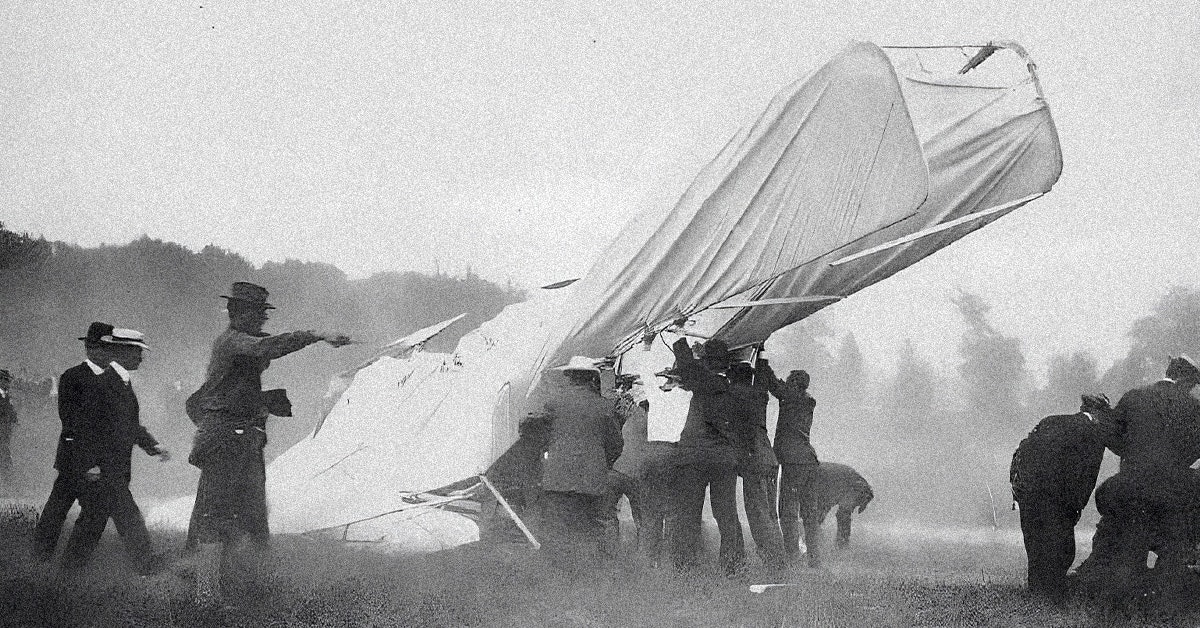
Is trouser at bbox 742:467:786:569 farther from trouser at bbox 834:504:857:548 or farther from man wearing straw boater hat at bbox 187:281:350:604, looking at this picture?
man wearing straw boater hat at bbox 187:281:350:604

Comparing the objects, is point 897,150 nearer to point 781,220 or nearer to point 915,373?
point 781,220

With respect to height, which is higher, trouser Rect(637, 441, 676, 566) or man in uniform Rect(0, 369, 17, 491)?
man in uniform Rect(0, 369, 17, 491)

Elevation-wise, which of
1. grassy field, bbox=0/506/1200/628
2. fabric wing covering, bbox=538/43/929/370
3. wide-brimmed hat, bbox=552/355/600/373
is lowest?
grassy field, bbox=0/506/1200/628

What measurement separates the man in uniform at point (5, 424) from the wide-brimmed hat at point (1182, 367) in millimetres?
7182

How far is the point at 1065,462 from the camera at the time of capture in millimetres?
4691

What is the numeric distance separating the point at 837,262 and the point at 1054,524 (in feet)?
6.73

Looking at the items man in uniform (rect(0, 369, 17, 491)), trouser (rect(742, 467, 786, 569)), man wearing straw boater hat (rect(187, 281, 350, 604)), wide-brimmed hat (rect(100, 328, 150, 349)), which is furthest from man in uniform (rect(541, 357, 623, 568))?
man in uniform (rect(0, 369, 17, 491))

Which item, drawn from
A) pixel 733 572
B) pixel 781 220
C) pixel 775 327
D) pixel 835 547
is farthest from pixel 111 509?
pixel 835 547

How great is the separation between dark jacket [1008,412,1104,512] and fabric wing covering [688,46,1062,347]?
174 cm

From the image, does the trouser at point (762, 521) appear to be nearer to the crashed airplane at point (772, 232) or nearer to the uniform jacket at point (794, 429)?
the uniform jacket at point (794, 429)

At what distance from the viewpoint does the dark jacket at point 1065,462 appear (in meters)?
4.68

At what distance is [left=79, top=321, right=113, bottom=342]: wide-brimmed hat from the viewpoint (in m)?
4.98

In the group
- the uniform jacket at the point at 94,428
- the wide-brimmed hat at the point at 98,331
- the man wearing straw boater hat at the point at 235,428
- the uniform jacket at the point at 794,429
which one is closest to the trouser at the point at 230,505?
the man wearing straw boater hat at the point at 235,428

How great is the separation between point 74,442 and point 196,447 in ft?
2.33
